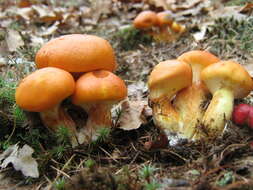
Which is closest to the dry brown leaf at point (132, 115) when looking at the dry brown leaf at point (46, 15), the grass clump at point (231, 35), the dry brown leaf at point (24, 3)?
the grass clump at point (231, 35)

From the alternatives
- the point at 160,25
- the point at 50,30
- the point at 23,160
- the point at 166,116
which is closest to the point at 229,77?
the point at 166,116

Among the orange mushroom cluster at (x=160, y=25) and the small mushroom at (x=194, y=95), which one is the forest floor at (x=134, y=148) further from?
the orange mushroom cluster at (x=160, y=25)

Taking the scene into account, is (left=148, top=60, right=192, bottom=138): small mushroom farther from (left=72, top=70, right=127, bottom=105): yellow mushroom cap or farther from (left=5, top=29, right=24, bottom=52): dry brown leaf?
(left=5, top=29, right=24, bottom=52): dry brown leaf

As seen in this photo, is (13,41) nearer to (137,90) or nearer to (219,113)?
(137,90)

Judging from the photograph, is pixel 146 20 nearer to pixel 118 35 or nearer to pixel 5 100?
pixel 118 35

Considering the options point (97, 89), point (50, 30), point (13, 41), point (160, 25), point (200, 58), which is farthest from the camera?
point (50, 30)
